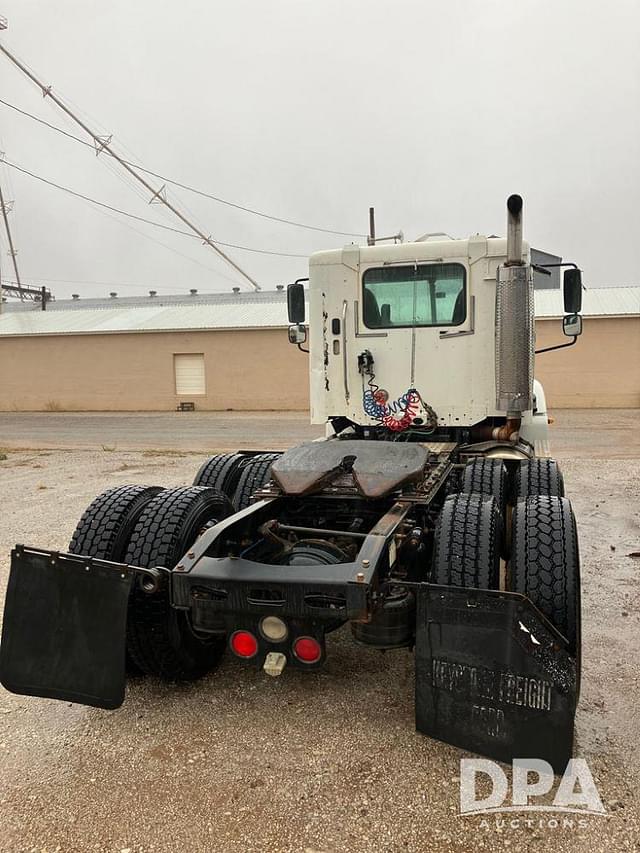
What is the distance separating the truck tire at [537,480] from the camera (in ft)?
14.6

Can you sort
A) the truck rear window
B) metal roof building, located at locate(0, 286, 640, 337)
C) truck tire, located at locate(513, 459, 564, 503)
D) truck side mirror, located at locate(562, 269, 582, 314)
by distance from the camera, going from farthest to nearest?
1. metal roof building, located at locate(0, 286, 640, 337)
2. the truck rear window
3. truck side mirror, located at locate(562, 269, 582, 314)
4. truck tire, located at locate(513, 459, 564, 503)

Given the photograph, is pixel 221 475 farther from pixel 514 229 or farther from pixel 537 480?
pixel 514 229

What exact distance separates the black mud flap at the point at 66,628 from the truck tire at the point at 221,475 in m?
2.23

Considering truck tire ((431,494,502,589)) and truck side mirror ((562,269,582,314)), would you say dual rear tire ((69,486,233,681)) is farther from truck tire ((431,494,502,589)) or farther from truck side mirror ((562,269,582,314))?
truck side mirror ((562,269,582,314))

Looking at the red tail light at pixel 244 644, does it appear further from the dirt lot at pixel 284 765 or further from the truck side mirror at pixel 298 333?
the truck side mirror at pixel 298 333

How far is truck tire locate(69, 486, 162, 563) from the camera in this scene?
11.1 ft

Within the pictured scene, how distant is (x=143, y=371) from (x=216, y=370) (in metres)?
2.81

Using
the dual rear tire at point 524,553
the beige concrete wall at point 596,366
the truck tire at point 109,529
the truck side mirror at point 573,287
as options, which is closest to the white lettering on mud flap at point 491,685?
the dual rear tire at point 524,553

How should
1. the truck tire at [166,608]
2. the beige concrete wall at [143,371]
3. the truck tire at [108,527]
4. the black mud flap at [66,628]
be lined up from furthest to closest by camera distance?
the beige concrete wall at [143,371], the truck tire at [108,527], the truck tire at [166,608], the black mud flap at [66,628]

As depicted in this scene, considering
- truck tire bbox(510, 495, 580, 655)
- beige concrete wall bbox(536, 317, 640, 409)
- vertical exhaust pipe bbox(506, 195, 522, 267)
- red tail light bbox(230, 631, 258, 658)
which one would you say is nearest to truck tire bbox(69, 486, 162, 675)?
red tail light bbox(230, 631, 258, 658)

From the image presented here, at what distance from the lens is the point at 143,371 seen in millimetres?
23500

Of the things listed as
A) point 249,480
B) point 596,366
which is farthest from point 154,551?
point 596,366

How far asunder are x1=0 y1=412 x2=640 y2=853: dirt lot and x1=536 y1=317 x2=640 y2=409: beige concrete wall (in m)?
17.0

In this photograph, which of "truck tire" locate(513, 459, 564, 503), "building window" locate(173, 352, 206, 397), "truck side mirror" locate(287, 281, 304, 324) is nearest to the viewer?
"truck tire" locate(513, 459, 564, 503)
